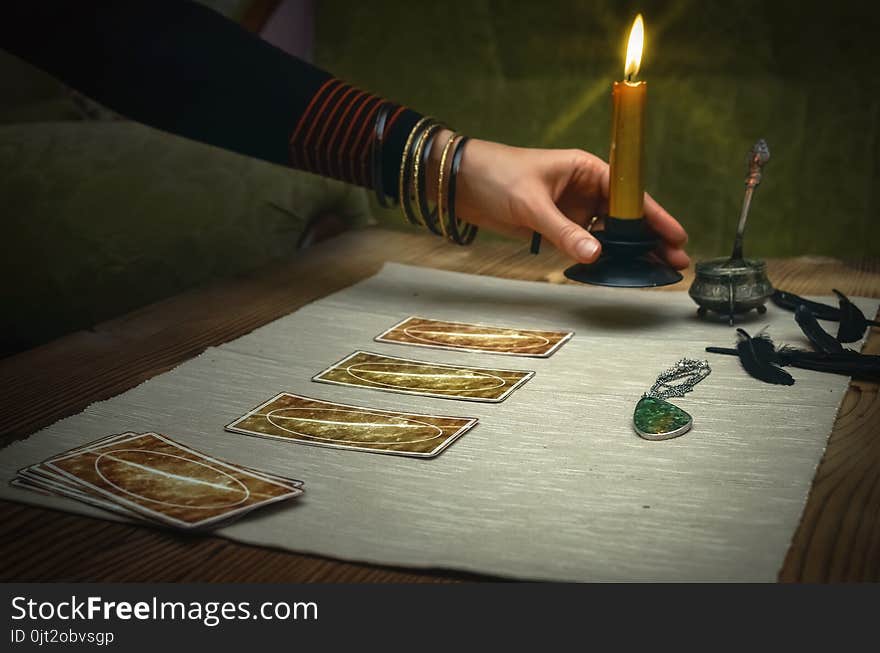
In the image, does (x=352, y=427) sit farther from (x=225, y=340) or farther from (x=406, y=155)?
(x=406, y=155)

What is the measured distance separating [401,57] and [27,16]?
747 millimetres

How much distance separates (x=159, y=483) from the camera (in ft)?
2.24

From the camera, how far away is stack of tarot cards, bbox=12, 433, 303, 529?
65cm

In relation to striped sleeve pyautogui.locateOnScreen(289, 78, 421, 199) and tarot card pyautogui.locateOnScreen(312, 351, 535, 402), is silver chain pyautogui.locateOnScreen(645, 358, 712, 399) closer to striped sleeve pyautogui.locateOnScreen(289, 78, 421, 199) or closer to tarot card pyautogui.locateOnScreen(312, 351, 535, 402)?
tarot card pyautogui.locateOnScreen(312, 351, 535, 402)

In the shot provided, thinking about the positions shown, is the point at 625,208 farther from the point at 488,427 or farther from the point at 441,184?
the point at 488,427

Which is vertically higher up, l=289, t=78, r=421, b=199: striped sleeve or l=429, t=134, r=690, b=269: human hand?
l=289, t=78, r=421, b=199: striped sleeve

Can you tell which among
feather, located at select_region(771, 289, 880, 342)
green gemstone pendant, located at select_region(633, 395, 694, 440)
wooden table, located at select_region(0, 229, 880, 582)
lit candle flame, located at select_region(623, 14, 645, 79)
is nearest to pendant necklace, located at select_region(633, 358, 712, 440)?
green gemstone pendant, located at select_region(633, 395, 694, 440)

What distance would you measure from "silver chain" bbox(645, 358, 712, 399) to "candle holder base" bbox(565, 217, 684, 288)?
0.14 meters

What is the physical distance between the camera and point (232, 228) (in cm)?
156

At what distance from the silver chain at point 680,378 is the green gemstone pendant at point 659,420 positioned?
54mm

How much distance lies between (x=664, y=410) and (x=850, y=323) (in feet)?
1.19

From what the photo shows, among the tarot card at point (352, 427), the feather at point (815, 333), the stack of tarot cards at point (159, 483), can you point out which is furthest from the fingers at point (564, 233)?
the stack of tarot cards at point (159, 483)

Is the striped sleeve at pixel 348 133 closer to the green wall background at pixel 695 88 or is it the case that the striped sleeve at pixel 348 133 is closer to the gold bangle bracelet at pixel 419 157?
the gold bangle bracelet at pixel 419 157

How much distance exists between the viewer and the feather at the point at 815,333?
0.95 metres
